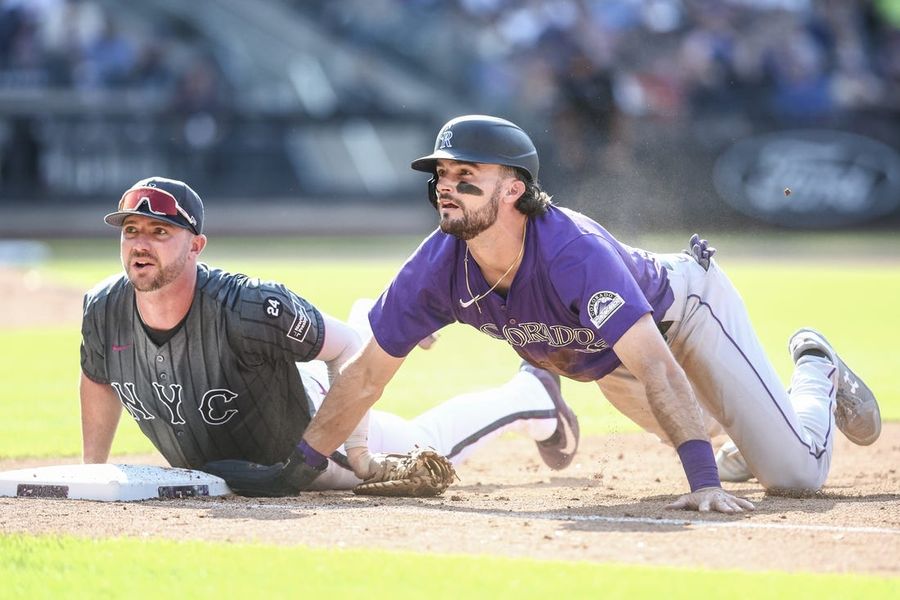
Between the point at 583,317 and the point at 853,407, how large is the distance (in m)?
2.23

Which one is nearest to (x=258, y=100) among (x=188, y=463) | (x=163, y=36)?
(x=163, y=36)

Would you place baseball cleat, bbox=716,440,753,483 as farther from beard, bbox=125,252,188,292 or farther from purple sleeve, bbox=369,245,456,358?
beard, bbox=125,252,188,292

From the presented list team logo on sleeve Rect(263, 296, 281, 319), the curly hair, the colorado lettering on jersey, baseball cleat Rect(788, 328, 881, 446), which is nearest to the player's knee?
baseball cleat Rect(788, 328, 881, 446)

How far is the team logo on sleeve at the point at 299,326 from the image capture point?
5645mm

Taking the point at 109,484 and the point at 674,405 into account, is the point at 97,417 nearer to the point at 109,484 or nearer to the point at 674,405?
the point at 109,484

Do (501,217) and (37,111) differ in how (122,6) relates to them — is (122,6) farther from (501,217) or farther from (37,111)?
(501,217)

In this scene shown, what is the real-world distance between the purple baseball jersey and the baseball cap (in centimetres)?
88

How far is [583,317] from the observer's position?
5.08 m

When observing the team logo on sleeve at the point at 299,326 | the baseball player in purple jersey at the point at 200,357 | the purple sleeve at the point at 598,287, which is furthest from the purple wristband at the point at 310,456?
the purple sleeve at the point at 598,287

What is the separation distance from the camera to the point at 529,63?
79.6ft

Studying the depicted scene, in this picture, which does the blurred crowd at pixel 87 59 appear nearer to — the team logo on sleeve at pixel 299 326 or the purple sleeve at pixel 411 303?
the team logo on sleeve at pixel 299 326

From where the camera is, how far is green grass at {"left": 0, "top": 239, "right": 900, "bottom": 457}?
9.07 metres

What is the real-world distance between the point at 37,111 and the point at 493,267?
18590mm

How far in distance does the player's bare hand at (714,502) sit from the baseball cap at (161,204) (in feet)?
7.71
